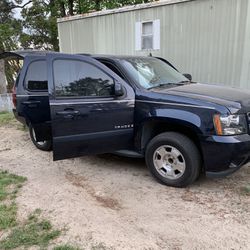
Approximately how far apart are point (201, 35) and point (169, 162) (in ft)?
18.1

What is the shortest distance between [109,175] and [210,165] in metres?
1.51

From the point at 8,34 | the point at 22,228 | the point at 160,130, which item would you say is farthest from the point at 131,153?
the point at 8,34

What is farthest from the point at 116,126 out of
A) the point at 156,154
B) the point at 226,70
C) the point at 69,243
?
the point at 226,70

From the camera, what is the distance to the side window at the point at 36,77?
17.8 ft

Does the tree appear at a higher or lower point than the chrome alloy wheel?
higher

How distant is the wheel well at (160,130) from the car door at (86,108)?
201mm

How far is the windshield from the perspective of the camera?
4558mm

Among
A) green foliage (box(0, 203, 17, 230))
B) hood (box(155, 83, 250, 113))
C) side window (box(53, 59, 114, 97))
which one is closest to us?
green foliage (box(0, 203, 17, 230))

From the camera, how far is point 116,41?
10484mm

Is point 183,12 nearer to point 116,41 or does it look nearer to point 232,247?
point 116,41

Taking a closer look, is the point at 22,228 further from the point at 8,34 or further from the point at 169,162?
Answer: the point at 8,34

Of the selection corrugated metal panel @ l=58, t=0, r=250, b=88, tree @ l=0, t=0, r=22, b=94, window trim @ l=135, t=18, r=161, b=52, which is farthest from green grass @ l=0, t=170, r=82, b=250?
tree @ l=0, t=0, r=22, b=94

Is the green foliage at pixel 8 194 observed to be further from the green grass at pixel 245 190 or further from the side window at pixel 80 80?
the green grass at pixel 245 190

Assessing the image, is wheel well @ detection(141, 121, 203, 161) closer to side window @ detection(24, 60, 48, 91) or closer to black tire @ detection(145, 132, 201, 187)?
black tire @ detection(145, 132, 201, 187)
